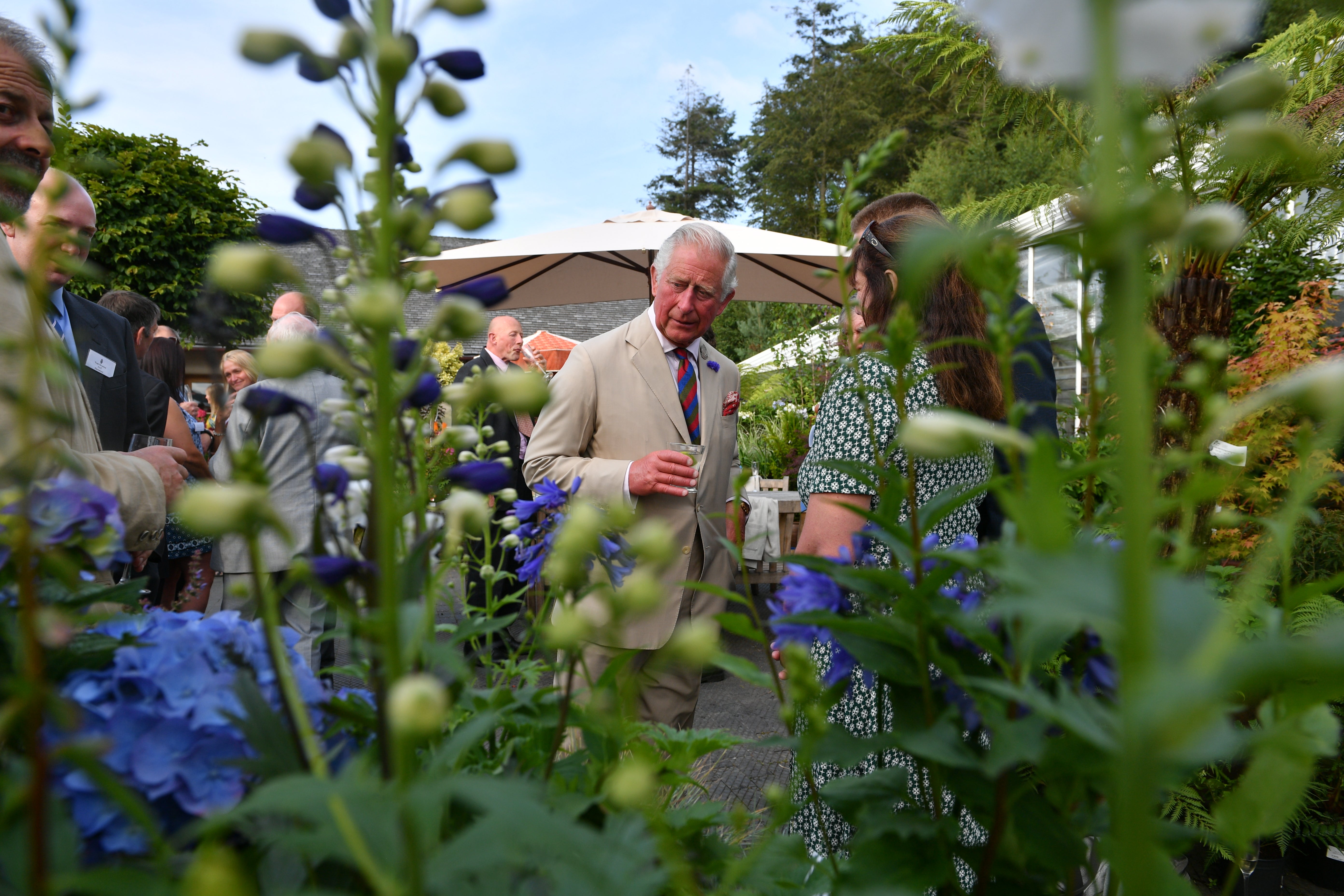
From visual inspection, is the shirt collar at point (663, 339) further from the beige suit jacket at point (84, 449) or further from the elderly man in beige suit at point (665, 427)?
the beige suit jacket at point (84, 449)

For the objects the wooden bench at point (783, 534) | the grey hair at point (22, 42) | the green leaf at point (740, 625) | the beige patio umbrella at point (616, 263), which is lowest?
the wooden bench at point (783, 534)

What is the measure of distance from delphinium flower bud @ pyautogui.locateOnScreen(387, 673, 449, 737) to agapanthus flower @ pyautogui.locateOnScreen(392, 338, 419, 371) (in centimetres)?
30

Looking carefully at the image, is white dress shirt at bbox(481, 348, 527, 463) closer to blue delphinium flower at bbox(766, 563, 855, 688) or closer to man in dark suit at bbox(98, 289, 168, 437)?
man in dark suit at bbox(98, 289, 168, 437)

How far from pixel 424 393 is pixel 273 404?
13 centimetres

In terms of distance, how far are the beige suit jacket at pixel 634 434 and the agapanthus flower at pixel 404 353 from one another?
2059 mm

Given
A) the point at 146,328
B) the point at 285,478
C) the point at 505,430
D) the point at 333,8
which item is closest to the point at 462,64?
the point at 333,8

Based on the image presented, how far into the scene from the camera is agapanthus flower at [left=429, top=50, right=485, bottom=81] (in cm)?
65

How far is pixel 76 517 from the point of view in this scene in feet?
2.53

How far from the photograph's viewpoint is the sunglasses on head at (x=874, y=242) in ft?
6.41

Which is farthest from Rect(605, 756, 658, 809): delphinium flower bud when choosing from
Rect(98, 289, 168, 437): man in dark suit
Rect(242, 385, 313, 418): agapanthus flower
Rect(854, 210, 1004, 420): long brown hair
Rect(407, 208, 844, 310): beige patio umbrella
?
Rect(407, 208, 844, 310): beige patio umbrella

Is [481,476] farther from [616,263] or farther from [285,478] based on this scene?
[616,263]

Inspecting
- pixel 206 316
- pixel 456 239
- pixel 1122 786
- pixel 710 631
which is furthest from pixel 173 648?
pixel 456 239

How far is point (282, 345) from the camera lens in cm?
49

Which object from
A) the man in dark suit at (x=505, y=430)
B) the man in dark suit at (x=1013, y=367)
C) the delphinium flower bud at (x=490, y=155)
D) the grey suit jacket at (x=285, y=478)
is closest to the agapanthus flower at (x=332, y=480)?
the delphinium flower bud at (x=490, y=155)
